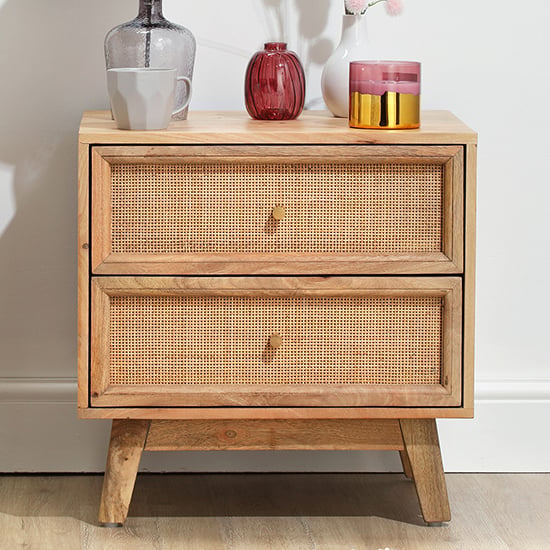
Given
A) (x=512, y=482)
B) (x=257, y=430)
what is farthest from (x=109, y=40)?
(x=512, y=482)

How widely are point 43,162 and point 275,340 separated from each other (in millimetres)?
634

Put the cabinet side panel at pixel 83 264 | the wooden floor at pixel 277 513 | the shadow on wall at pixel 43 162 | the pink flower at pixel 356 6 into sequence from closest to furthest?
the cabinet side panel at pixel 83 264, the wooden floor at pixel 277 513, the pink flower at pixel 356 6, the shadow on wall at pixel 43 162

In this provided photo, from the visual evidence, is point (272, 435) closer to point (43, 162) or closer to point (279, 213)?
point (279, 213)

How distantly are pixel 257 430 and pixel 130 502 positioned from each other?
0.31 metres

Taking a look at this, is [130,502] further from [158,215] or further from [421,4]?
[421,4]

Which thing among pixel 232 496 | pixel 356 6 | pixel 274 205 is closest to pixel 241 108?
pixel 356 6

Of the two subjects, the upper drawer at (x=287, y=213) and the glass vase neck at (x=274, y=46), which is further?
the glass vase neck at (x=274, y=46)

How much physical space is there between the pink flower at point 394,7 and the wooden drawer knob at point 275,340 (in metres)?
0.64

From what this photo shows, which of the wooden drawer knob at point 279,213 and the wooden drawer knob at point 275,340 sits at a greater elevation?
the wooden drawer knob at point 279,213

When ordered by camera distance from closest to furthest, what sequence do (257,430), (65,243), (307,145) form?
(307,145)
(257,430)
(65,243)

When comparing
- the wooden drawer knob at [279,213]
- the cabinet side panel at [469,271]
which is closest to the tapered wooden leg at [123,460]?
the wooden drawer knob at [279,213]

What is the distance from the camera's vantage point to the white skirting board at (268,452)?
189 cm

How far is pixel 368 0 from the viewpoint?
1.78 metres

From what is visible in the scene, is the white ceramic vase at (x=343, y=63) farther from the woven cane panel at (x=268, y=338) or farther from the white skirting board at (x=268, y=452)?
the white skirting board at (x=268, y=452)
